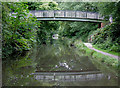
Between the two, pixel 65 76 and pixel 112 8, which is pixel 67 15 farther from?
pixel 65 76

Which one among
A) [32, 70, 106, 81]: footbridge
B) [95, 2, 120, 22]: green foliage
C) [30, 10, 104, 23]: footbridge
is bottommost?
[32, 70, 106, 81]: footbridge

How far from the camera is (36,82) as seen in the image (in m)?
6.03

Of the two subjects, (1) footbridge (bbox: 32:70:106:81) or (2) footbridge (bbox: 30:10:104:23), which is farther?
(2) footbridge (bbox: 30:10:104:23)

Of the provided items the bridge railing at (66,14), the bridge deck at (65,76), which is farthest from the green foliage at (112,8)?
the bridge railing at (66,14)

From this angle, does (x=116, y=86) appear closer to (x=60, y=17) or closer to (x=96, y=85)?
(x=96, y=85)

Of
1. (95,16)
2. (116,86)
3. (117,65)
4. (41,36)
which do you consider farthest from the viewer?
(41,36)

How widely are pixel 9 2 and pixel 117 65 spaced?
7.11m

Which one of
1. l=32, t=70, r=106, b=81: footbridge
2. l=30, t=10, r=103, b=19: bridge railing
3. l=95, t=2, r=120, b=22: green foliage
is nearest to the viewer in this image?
l=32, t=70, r=106, b=81: footbridge

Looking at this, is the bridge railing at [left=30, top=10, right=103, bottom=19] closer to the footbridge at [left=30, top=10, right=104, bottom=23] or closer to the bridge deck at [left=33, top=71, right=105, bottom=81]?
the footbridge at [left=30, top=10, right=104, bottom=23]

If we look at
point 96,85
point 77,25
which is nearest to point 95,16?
point 77,25

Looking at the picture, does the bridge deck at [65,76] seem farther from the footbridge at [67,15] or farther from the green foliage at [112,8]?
the footbridge at [67,15]

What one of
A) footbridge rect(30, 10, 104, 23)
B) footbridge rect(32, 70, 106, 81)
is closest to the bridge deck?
footbridge rect(32, 70, 106, 81)

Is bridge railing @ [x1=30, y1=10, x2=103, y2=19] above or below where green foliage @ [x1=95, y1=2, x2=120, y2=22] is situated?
below

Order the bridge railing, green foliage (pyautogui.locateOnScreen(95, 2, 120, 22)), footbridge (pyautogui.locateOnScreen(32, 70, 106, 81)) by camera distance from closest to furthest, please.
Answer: footbridge (pyautogui.locateOnScreen(32, 70, 106, 81)), green foliage (pyautogui.locateOnScreen(95, 2, 120, 22)), the bridge railing
